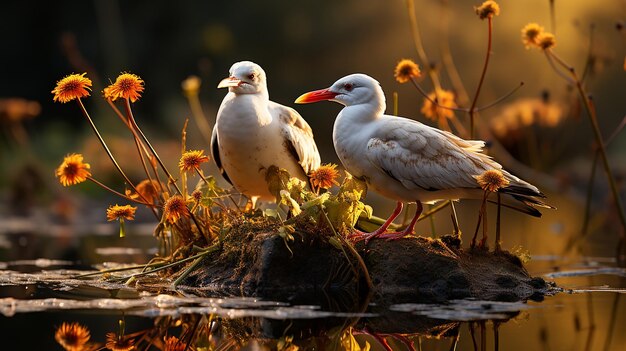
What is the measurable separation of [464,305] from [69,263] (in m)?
3.55

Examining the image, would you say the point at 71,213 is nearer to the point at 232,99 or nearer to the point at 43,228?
the point at 43,228

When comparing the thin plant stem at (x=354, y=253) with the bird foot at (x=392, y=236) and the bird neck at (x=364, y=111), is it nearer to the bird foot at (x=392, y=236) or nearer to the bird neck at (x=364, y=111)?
the bird foot at (x=392, y=236)

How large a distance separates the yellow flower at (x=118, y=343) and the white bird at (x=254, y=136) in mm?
2249

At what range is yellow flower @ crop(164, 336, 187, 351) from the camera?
4.21 metres

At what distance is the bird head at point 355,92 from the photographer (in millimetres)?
6098

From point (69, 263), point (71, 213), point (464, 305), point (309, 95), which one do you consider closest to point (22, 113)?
point (71, 213)

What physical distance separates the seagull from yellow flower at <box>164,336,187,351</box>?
71.8 inches

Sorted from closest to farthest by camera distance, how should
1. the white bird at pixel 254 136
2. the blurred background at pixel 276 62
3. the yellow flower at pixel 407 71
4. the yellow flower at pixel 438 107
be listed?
1. the white bird at pixel 254 136
2. the yellow flower at pixel 407 71
3. the yellow flower at pixel 438 107
4. the blurred background at pixel 276 62

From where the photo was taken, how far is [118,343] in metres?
4.29

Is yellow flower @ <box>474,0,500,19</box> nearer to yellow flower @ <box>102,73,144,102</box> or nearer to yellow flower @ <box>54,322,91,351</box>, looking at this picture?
yellow flower @ <box>102,73,144,102</box>

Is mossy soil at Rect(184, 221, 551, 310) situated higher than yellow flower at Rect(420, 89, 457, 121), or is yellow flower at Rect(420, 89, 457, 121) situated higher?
yellow flower at Rect(420, 89, 457, 121)

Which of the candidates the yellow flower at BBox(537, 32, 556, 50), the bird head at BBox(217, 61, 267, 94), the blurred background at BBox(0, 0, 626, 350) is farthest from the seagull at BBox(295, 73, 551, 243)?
the blurred background at BBox(0, 0, 626, 350)

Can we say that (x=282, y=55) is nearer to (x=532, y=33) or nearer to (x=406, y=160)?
(x=532, y=33)

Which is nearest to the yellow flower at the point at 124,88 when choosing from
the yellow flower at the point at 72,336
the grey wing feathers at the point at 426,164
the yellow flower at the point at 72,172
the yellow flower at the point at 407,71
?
the yellow flower at the point at 72,172
